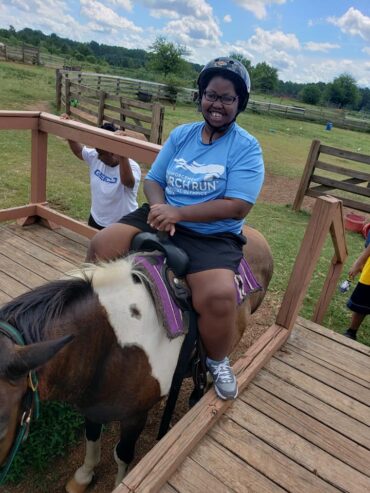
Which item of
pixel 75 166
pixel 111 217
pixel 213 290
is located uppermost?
pixel 213 290

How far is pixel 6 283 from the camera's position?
11.0 feet

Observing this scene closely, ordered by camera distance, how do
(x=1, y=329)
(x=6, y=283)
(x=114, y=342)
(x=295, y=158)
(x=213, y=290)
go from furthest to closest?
1. (x=295, y=158)
2. (x=6, y=283)
3. (x=213, y=290)
4. (x=114, y=342)
5. (x=1, y=329)

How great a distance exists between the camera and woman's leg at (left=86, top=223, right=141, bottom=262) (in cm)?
229

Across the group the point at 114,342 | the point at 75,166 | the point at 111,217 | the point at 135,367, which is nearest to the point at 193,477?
the point at 135,367

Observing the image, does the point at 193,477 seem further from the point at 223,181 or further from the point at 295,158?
the point at 295,158

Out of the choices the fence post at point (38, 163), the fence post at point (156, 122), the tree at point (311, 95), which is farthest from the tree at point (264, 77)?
the fence post at point (38, 163)

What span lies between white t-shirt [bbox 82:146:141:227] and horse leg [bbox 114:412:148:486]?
2.21 meters

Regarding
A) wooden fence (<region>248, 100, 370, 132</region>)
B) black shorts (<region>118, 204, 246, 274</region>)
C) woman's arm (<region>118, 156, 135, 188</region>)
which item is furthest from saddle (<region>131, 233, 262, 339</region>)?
wooden fence (<region>248, 100, 370, 132</region>)

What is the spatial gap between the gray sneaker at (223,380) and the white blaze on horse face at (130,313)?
50cm

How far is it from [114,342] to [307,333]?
2.19 metres

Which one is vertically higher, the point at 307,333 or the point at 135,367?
the point at 135,367

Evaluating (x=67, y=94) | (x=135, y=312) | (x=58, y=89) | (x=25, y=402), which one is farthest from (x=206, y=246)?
(x=58, y=89)

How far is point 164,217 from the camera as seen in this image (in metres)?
2.09

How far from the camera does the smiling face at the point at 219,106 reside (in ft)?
7.11
